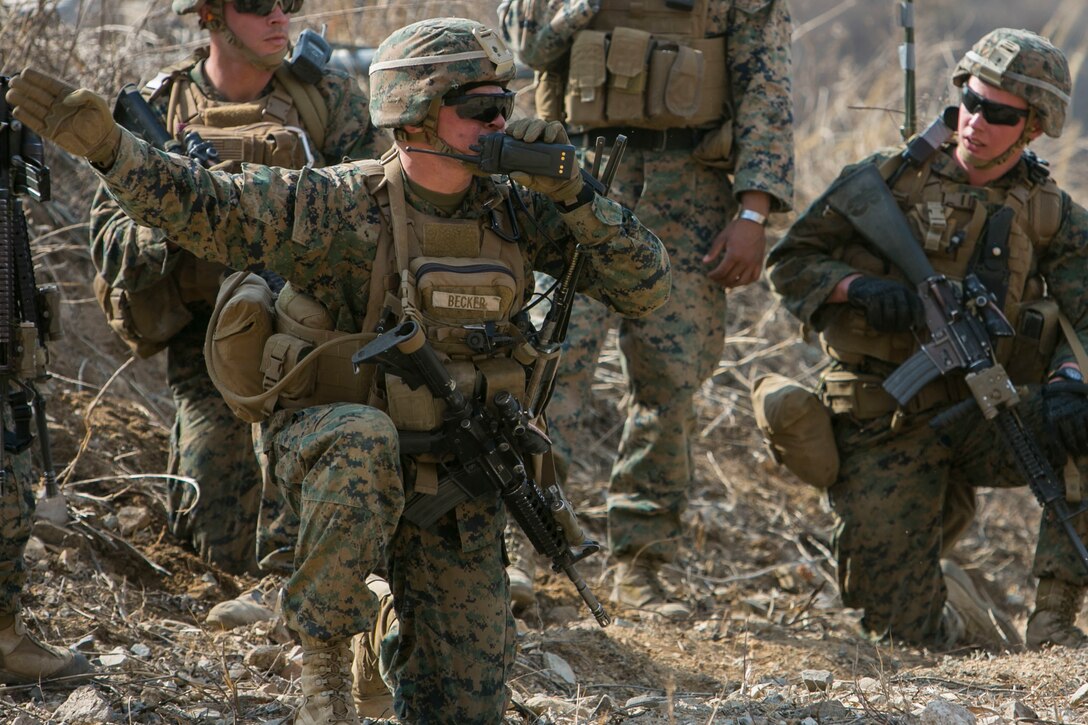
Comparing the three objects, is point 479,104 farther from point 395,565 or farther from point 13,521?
point 13,521

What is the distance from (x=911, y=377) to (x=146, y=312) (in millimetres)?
2800

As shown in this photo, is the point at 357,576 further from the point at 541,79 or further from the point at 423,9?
the point at 423,9

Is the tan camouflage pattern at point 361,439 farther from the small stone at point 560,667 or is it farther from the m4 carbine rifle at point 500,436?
the small stone at point 560,667

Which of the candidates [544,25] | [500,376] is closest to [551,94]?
[544,25]

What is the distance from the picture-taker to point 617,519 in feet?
17.5

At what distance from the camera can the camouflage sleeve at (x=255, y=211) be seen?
3277mm

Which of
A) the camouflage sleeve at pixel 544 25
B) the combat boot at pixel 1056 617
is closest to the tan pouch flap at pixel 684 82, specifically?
the camouflage sleeve at pixel 544 25

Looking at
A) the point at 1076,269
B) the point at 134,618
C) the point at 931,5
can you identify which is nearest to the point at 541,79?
the point at 1076,269

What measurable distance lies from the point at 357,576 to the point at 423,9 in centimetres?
524

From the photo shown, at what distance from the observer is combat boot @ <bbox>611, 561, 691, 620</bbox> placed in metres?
5.20

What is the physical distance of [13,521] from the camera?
3799 mm

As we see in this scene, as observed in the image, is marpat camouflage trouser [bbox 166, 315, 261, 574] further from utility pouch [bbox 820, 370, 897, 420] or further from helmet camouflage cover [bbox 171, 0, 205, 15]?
utility pouch [bbox 820, 370, 897, 420]

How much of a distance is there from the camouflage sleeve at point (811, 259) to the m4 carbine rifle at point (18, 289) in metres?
2.76

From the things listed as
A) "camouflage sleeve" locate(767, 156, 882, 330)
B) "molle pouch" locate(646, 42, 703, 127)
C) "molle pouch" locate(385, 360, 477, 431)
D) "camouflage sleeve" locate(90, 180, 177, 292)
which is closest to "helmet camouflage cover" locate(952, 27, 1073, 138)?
"camouflage sleeve" locate(767, 156, 882, 330)
